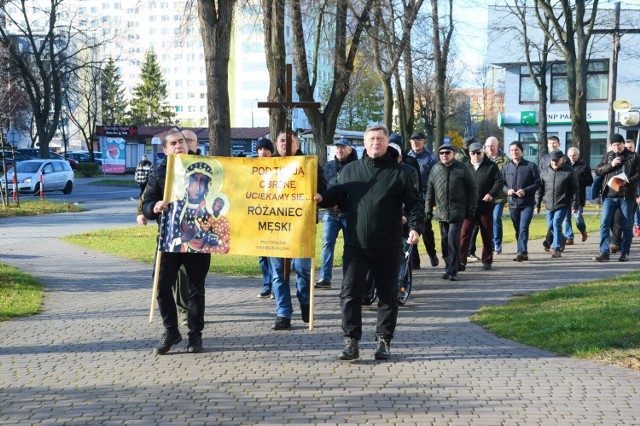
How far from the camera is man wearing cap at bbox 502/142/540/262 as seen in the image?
1491cm

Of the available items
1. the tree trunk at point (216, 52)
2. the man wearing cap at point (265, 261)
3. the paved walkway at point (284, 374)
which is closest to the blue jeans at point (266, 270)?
the man wearing cap at point (265, 261)

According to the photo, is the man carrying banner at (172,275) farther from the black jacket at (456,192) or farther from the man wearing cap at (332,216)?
the black jacket at (456,192)

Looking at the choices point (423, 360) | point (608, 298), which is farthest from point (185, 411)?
point (608, 298)

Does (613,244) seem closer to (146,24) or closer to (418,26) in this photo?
(418,26)

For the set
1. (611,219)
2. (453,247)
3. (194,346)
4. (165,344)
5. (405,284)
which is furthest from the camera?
(611,219)

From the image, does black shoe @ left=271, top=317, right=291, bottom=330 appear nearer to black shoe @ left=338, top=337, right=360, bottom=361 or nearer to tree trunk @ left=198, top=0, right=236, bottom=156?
black shoe @ left=338, top=337, right=360, bottom=361

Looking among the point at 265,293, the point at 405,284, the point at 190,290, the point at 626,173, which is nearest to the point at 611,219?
the point at 626,173

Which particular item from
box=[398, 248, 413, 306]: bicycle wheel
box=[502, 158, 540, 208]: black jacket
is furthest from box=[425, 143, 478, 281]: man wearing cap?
box=[502, 158, 540, 208]: black jacket

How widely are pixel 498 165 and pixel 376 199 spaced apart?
8854 millimetres

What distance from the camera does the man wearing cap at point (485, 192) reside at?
1381cm

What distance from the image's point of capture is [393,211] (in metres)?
7.34

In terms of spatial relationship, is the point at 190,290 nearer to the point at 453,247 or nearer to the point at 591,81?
the point at 453,247

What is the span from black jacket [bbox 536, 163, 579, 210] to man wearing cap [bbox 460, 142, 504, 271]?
1.44 meters

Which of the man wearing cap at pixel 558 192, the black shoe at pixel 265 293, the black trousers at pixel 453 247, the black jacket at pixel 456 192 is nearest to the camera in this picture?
the black shoe at pixel 265 293
